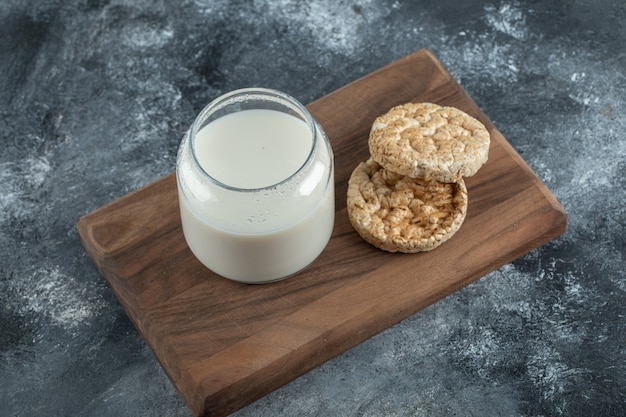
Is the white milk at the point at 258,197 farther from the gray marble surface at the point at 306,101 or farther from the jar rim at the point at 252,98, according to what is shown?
the gray marble surface at the point at 306,101

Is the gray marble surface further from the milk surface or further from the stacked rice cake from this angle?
the milk surface

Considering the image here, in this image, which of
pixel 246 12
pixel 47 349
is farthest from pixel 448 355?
pixel 246 12

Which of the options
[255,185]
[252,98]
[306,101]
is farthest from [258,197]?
[306,101]

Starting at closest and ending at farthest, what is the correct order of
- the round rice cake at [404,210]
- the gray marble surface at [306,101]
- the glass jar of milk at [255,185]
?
1. the glass jar of milk at [255,185]
2. the round rice cake at [404,210]
3. the gray marble surface at [306,101]

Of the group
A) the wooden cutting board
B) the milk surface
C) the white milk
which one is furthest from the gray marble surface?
the milk surface

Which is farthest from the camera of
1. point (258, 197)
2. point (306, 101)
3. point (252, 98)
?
point (306, 101)

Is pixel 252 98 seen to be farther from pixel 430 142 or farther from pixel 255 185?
pixel 430 142

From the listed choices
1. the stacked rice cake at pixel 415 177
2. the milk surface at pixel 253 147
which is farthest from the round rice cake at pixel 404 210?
the milk surface at pixel 253 147
